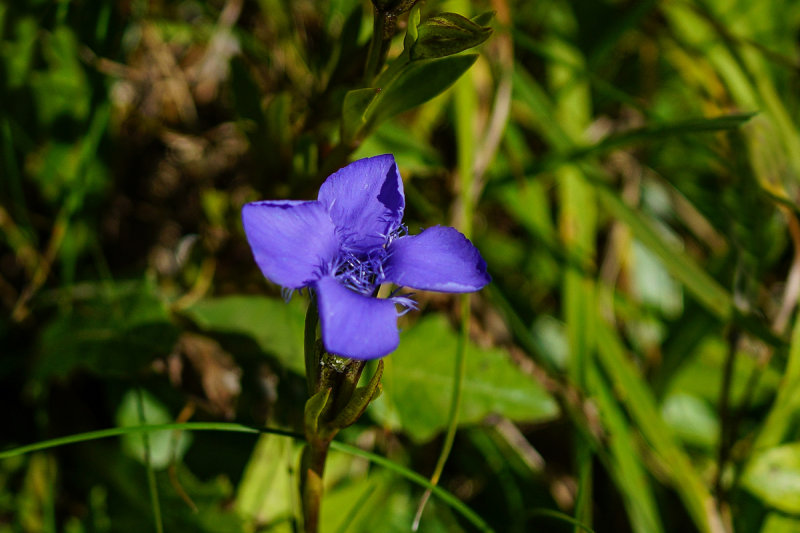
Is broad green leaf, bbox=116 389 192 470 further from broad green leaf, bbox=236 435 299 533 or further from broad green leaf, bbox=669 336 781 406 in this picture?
broad green leaf, bbox=669 336 781 406

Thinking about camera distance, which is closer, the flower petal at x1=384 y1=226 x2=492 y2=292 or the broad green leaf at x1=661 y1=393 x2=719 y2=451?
the flower petal at x1=384 y1=226 x2=492 y2=292

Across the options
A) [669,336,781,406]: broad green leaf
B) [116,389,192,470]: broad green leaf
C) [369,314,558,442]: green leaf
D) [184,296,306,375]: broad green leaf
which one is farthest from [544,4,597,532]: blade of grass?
[116,389,192,470]: broad green leaf

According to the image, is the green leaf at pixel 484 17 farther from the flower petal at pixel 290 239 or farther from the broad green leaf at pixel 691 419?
the broad green leaf at pixel 691 419

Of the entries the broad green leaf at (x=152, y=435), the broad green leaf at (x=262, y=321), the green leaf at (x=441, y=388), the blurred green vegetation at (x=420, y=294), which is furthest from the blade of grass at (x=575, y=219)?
the broad green leaf at (x=152, y=435)

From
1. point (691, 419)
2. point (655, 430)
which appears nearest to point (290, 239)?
point (655, 430)

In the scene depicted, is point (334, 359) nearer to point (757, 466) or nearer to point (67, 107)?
point (757, 466)
